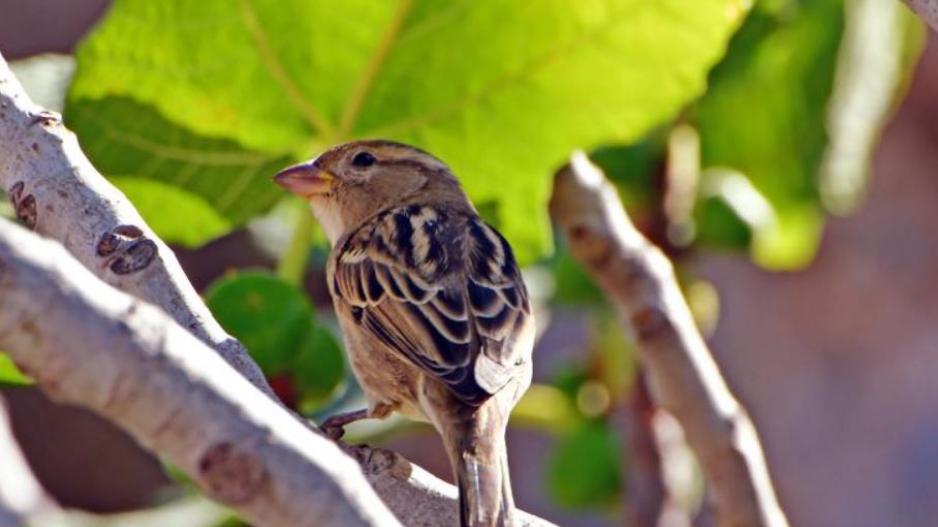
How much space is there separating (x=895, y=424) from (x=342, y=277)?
14.0 ft

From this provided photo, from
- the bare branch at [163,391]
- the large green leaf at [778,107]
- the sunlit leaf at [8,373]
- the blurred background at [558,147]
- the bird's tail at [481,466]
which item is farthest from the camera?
the large green leaf at [778,107]

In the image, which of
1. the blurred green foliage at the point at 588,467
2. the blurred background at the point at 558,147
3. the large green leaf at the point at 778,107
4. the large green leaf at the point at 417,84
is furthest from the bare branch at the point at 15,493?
the large green leaf at the point at 778,107

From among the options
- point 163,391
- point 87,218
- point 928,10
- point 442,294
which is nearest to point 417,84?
point 442,294

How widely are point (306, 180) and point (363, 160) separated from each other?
0.37 meters

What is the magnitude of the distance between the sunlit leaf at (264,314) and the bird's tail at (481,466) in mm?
258

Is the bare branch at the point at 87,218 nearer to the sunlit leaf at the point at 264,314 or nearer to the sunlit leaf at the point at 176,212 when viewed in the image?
the sunlit leaf at the point at 264,314

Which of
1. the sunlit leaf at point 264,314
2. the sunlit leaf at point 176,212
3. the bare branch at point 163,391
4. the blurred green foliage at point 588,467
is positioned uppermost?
the bare branch at point 163,391

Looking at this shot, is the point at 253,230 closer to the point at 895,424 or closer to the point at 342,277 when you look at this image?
the point at 342,277

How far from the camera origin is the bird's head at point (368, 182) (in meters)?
3.38

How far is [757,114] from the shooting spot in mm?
3518

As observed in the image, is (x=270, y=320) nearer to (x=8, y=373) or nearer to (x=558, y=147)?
(x=8, y=373)

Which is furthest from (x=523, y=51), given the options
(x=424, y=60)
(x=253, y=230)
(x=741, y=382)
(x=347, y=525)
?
(x=741, y=382)

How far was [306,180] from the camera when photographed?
3.24 metres

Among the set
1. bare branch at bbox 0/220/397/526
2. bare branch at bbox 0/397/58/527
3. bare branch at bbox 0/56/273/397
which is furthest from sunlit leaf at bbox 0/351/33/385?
bare branch at bbox 0/220/397/526
